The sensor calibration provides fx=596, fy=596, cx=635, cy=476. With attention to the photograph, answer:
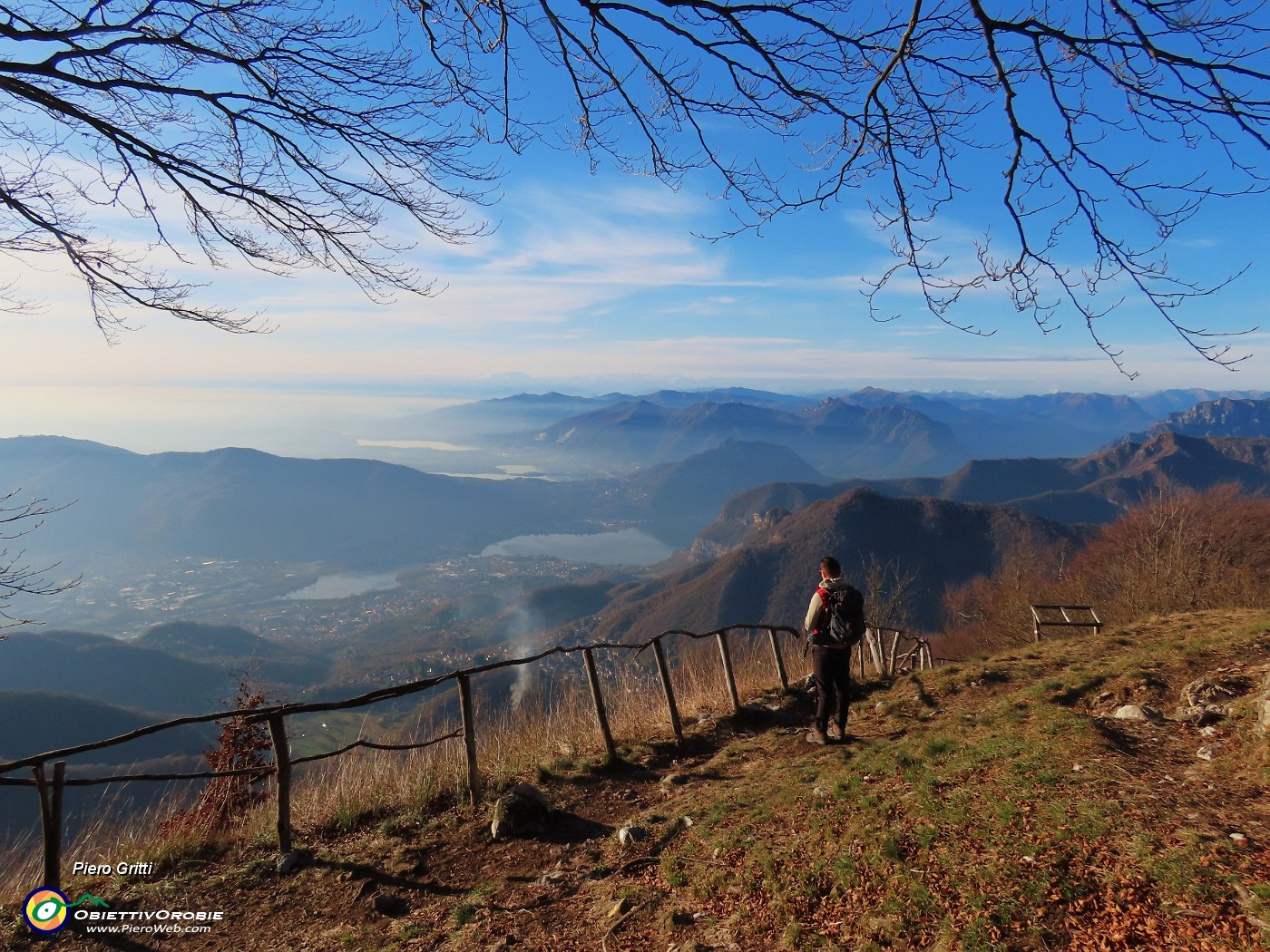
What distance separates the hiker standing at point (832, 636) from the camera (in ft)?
22.2

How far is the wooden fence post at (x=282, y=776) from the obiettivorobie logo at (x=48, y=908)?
117cm

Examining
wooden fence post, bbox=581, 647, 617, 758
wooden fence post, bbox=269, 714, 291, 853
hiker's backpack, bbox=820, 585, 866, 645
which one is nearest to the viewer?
wooden fence post, bbox=269, 714, 291, 853

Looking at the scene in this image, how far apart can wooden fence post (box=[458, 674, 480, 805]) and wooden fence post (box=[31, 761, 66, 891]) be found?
2.95 meters

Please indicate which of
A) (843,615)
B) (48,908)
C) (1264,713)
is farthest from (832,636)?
(48,908)

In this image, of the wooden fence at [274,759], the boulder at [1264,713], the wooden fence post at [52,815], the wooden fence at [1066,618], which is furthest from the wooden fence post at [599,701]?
the wooden fence at [1066,618]

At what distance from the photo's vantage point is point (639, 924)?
12.6ft

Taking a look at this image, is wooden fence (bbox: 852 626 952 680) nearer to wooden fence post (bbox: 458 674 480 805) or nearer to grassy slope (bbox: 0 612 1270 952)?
grassy slope (bbox: 0 612 1270 952)

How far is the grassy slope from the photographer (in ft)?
10.1

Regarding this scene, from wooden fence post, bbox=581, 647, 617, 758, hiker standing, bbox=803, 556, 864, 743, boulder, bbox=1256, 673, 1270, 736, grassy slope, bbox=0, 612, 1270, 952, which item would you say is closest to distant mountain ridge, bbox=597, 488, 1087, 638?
hiker standing, bbox=803, 556, 864, 743

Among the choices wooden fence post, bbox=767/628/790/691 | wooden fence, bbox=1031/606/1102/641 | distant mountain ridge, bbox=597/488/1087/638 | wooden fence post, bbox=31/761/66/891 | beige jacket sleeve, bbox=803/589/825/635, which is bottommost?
distant mountain ridge, bbox=597/488/1087/638

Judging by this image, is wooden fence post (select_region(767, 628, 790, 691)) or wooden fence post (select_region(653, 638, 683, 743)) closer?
wooden fence post (select_region(653, 638, 683, 743))

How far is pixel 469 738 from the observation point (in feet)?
20.1

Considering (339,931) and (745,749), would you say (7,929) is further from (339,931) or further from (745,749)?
(745,749)

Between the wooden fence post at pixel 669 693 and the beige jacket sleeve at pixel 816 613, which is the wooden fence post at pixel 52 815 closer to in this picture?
the wooden fence post at pixel 669 693
